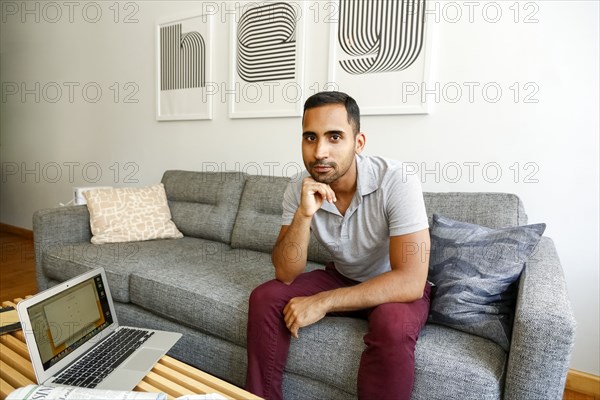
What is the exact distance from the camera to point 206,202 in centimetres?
228

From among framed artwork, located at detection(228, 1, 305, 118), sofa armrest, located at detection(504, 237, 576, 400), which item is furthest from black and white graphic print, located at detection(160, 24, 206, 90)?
sofa armrest, located at detection(504, 237, 576, 400)

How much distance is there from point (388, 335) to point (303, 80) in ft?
5.19

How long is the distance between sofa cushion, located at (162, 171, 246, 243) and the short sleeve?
1.15 m

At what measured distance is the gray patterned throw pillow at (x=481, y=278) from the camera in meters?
1.14

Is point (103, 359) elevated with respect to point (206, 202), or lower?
lower

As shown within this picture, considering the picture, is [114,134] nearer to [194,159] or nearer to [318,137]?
[194,159]

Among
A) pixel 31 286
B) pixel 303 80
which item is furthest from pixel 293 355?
pixel 31 286

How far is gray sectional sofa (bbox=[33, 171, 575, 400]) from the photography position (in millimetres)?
951

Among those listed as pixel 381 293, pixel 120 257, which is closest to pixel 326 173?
pixel 381 293

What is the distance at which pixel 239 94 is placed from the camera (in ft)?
8.00

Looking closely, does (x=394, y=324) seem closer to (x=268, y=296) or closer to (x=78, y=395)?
(x=268, y=296)

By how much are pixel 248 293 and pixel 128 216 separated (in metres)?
1.10

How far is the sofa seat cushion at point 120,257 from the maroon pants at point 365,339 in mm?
672

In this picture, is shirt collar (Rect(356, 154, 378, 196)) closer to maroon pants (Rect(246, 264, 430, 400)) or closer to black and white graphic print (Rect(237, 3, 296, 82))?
maroon pants (Rect(246, 264, 430, 400))
